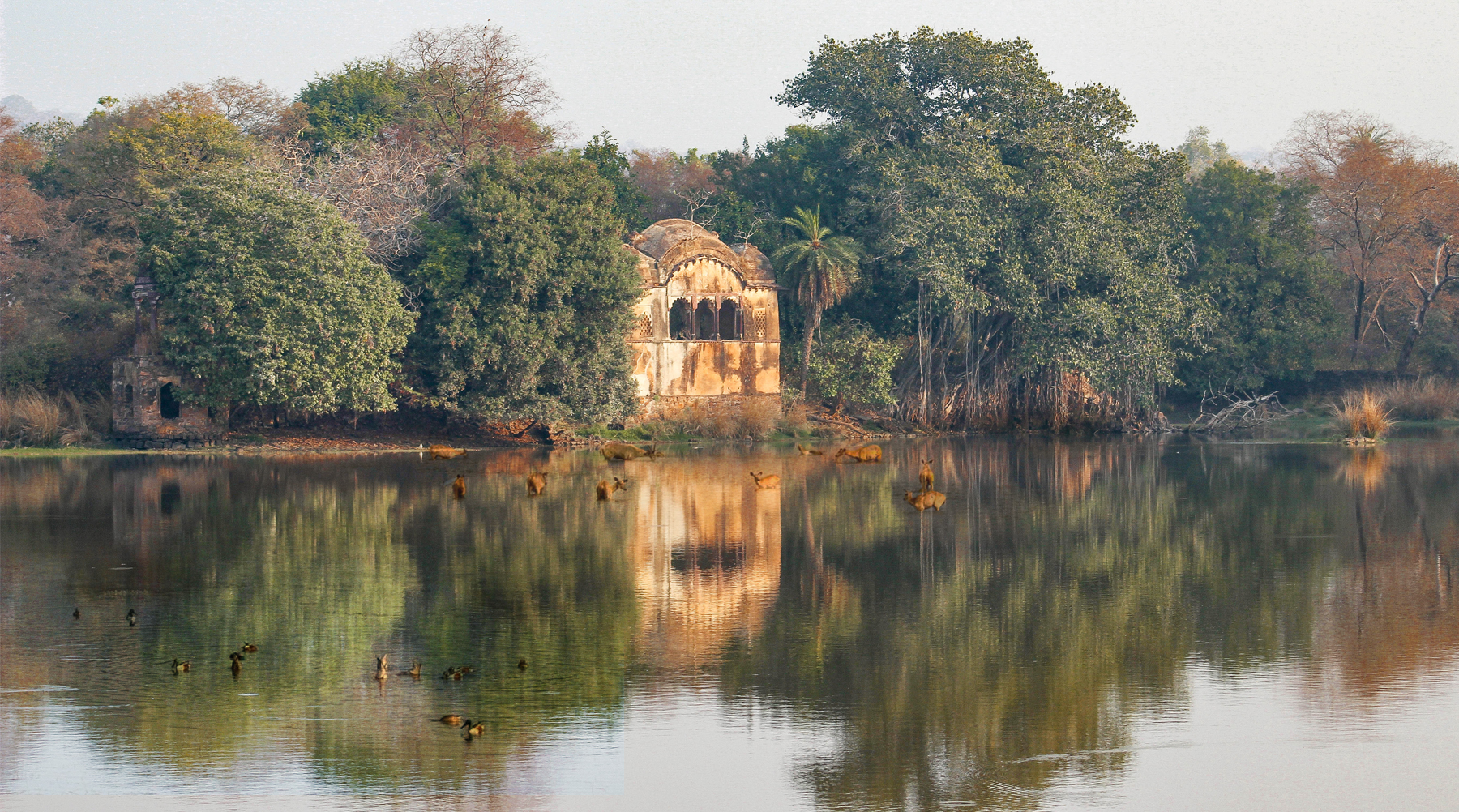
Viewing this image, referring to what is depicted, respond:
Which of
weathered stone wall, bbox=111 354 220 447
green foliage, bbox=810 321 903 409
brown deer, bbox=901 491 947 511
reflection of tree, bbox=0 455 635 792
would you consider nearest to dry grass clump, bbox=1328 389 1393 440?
green foliage, bbox=810 321 903 409

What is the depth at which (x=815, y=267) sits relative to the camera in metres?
42.2

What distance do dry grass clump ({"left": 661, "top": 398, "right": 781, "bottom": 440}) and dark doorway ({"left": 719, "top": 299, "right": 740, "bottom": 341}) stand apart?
260 centimetres

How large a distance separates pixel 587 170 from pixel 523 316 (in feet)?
15.0

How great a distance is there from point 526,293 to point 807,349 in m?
10.1

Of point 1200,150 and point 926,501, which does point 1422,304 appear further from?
point 1200,150

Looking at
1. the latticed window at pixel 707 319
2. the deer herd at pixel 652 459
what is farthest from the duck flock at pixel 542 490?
the latticed window at pixel 707 319

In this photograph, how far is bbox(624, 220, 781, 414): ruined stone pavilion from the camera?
4150cm

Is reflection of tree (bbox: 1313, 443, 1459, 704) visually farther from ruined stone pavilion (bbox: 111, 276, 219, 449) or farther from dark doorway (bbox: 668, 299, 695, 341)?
ruined stone pavilion (bbox: 111, 276, 219, 449)

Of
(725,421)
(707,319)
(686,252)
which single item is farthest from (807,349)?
(707,319)

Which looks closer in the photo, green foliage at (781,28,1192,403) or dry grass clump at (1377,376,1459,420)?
green foliage at (781,28,1192,403)

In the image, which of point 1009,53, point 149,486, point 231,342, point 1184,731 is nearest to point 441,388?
point 231,342

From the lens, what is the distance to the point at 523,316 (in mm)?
36812

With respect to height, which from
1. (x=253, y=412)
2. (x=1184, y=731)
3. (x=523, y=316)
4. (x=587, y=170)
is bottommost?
(x=1184, y=731)

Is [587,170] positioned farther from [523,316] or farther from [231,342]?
[231,342]
